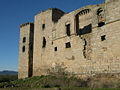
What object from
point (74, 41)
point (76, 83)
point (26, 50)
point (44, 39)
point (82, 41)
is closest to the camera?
point (76, 83)

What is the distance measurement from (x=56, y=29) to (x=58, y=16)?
2118 millimetres

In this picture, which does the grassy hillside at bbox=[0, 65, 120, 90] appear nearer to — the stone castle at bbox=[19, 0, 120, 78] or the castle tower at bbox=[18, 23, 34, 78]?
the stone castle at bbox=[19, 0, 120, 78]

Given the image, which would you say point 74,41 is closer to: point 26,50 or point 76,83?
point 76,83

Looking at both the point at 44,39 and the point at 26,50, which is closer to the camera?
the point at 44,39

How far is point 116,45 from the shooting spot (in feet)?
43.4

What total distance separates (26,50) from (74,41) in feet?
26.8

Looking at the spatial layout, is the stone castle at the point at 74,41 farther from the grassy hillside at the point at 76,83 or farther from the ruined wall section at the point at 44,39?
the grassy hillside at the point at 76,83

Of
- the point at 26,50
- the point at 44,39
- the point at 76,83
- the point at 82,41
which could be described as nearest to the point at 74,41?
the point at 82,41

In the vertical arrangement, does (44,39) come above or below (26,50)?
above

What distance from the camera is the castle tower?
22.8 m

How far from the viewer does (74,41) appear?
16.8 m

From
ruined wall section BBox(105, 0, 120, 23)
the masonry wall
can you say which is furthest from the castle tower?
ruined wall section BBox(105, 0, 120, 23)

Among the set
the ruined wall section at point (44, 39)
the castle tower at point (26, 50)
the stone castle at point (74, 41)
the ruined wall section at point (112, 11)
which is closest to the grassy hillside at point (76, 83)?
the stone castle at point (74, 41)

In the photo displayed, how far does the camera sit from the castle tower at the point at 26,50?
22.8m
